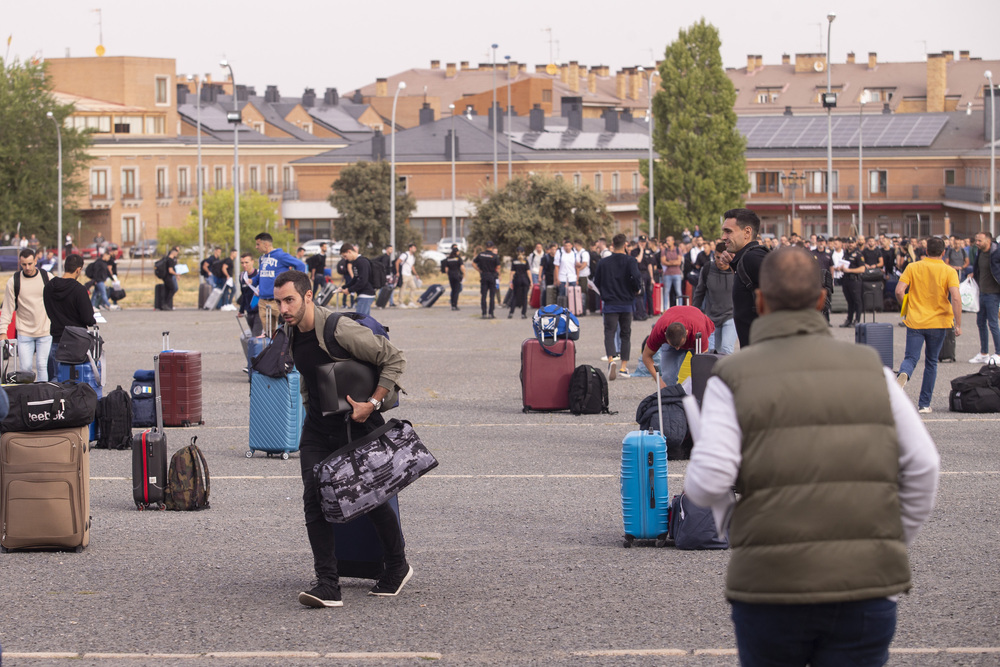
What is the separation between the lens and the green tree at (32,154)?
72.0m

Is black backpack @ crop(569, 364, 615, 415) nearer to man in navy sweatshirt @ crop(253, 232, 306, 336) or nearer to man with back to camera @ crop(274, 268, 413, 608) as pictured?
man in navy sweatshirt @ crop(253, 232, 306, 336)

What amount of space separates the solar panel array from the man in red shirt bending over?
7795 cm

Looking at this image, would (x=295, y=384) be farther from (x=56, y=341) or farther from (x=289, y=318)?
(x=289, y=318)

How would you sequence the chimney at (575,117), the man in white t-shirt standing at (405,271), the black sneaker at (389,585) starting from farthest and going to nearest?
1. the chimney at (575,117)
2. the man in white t-shirt standing at (405,271)
3. the black sneaker at (389,585)

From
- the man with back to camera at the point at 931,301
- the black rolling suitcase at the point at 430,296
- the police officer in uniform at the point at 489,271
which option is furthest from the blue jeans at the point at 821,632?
the black rolling suitcase at the point at 430,296

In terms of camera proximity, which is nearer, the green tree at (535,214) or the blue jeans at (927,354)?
the blue jeans at (927,354)

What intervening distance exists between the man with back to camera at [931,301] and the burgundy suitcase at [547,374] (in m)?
3.56

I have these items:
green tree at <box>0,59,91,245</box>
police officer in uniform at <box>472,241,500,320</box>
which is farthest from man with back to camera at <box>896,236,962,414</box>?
green tree at <box>0,59,91,245</box>

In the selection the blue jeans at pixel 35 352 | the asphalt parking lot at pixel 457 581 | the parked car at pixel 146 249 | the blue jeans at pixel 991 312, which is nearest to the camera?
the asphalt parking lot at pixel 457 581

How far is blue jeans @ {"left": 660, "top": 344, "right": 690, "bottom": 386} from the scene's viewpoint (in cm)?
1141

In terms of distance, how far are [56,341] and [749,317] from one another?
7.55 metres

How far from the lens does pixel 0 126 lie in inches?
2840

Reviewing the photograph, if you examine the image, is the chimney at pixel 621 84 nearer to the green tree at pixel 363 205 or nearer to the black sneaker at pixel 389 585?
the green tree at pixel 363 205

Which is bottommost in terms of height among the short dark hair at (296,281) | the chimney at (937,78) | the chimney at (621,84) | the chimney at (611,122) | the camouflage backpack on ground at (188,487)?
the camouflage backpack on ground at (188,487)
